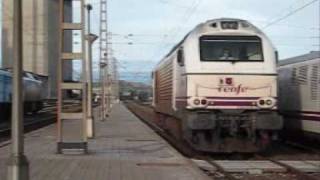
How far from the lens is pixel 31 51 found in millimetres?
50406

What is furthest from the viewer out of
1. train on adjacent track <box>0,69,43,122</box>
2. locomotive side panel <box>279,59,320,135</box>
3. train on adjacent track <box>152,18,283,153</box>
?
train on adjacent track <box>0,69,43,122</box>

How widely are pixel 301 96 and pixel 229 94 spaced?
3.99 meters

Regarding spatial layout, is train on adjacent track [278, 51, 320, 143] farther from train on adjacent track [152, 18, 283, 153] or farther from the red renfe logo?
the red renfe logo

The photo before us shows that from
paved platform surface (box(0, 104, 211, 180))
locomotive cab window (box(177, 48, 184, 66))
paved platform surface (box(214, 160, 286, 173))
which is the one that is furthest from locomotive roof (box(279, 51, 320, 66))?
paved platform surface (box(0, 104, 211, 180))

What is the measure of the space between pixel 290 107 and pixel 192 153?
4.26 metres

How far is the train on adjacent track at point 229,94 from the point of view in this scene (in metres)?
18.0

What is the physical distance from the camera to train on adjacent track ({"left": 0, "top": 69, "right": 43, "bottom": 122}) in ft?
125

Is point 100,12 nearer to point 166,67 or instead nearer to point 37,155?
point 166,67

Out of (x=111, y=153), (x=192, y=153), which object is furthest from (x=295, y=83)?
(x=111, y=153)

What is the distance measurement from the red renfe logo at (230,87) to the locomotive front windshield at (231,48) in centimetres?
72

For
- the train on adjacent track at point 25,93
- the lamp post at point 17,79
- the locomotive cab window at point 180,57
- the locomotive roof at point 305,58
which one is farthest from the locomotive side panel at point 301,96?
the train on adjacent track at point 25,93

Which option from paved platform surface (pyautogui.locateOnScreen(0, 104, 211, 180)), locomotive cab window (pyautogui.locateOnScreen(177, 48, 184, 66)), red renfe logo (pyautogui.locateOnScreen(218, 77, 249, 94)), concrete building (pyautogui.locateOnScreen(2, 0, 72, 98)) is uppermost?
concrete building (pyautogui.locateOnScreen(2, 0, 72, 98))

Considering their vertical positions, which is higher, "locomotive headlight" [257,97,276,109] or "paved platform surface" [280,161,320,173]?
"locomotive headlight" [257,97,276,109]

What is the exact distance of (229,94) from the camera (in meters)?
18.1
